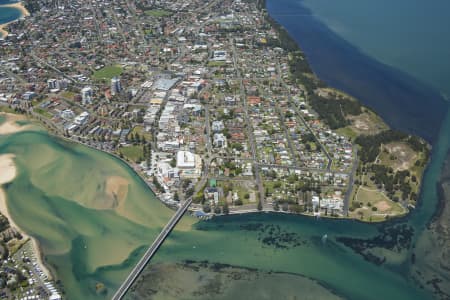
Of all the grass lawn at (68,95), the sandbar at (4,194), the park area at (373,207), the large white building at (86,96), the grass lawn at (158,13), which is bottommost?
the sandbar at (4,194)

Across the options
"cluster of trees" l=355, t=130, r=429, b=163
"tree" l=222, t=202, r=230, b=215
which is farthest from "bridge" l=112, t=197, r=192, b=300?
"cluster of trees" l=355, t=130, r=429, b=163

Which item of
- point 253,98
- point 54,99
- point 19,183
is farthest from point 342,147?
point 54,99

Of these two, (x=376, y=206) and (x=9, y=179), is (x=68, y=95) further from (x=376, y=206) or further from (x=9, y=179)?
(x=376, y=206)

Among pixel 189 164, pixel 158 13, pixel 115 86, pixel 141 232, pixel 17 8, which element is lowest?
pixel 141 232

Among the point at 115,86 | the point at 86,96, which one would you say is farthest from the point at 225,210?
the point at 86,96

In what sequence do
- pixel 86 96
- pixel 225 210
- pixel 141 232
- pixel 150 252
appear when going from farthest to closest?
1. pixel 86 96
2. pixel 225 210
3. pixel 141 232
4. pixel 150 252

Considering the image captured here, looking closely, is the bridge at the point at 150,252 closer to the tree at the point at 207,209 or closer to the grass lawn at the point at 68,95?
the tree at the point at 207,209

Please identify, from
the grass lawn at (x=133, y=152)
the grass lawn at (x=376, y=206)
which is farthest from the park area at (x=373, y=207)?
the grass lawn at (x=133, y=152)
